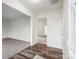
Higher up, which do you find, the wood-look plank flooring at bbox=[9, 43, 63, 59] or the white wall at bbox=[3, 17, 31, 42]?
the white wall at bbox=[3, 17, 31, 42]

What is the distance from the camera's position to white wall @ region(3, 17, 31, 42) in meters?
4.82

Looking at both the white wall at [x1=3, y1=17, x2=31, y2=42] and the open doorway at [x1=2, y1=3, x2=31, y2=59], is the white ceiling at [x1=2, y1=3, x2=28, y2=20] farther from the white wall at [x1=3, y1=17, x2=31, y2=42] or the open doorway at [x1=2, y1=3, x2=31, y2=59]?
the white wall at [x1=3, y1=17, x2=31, y2=42]

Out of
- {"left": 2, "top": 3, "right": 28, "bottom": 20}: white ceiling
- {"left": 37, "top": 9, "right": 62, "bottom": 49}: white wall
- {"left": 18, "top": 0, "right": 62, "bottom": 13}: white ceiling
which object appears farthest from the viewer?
{"left": 37, "top": 9, "right": 62, "bottom": 49}: white wall

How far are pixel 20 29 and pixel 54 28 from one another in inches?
133

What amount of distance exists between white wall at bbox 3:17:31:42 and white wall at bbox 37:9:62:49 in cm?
172

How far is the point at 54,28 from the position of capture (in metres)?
3.65

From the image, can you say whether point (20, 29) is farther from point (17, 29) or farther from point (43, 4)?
point (43, 4)

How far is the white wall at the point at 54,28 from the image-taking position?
136 inches

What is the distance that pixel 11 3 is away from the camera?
213 centimetres

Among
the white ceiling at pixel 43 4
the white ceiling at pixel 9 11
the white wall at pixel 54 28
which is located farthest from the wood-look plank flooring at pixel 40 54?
the white ceiling at pixel 43 4

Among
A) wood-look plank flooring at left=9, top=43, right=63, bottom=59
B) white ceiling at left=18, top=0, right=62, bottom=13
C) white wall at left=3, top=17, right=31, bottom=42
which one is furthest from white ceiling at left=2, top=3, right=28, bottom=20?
wood-look plank flooring at left=9, top=43, right=63, bottom=59

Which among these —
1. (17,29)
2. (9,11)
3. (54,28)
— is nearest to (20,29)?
(17,29)

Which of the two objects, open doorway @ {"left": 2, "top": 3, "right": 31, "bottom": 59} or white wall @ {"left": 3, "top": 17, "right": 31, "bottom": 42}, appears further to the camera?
white wall @ {"left": 3, "top": 17, "right": 31, "bottom": 42}

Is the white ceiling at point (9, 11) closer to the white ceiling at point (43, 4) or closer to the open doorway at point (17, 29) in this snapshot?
the open doorway at point (17, 29)
